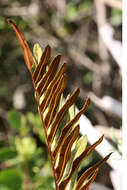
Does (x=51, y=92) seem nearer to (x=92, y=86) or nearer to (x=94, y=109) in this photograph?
(x=94, y=109)

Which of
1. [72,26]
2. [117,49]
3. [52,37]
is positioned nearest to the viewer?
[117,49]

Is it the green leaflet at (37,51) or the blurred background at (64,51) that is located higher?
the green leaflet at (37,51)

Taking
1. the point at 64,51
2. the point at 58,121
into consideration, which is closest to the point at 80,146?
A: the point at 58,121

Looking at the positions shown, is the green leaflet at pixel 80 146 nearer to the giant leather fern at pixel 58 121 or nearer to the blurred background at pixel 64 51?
the giant leather fern at pixel 58 121

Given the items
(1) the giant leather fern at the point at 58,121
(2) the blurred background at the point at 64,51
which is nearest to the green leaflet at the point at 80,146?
(1) the giant leather fern at the point at 58,121

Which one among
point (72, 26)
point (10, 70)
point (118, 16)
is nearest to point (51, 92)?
point (118, 16)

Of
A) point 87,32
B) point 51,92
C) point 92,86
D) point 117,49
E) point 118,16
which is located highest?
point 51,92

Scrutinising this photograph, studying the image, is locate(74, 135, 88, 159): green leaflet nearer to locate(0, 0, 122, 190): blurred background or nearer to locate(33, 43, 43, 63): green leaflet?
locate(33, 43, 43, 63): green leaflet

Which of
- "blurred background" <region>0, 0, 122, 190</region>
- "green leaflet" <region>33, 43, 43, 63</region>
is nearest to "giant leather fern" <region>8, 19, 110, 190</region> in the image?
"green leaflet" <region>33, 43, 43, 63</region>
